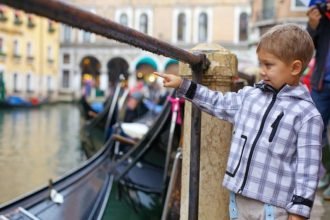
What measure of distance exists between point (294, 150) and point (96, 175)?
6.93ft

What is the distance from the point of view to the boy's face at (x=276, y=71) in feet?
3.16

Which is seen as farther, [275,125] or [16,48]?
[16,48]

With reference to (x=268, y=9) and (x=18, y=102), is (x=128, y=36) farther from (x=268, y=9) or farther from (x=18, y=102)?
(x=18, y=102)

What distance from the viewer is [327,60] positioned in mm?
1690

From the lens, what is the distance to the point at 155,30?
19688 millimetres

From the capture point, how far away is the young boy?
36.8 inches

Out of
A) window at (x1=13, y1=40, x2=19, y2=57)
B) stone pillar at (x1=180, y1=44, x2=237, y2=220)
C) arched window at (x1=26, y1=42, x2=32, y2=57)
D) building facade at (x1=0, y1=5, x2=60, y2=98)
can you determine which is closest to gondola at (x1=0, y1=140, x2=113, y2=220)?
stone pillar at (x1=180, y1=44, x2=237, y2=220)

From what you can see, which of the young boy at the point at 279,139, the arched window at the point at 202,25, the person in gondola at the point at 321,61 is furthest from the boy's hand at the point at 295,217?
the arched window at the point at 202,25

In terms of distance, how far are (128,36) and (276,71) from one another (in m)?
0.28

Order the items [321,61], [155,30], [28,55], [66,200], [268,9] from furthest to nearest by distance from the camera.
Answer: [155,30] < [28,55] < [268,9] < [66,200] < [321,61]

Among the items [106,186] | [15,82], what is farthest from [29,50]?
[106,186]

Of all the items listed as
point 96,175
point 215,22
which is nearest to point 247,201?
point 96,175

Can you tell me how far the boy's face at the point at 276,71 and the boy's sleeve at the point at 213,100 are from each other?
102 mm

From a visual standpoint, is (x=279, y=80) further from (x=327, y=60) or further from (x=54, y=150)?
(x=54, y=150)
